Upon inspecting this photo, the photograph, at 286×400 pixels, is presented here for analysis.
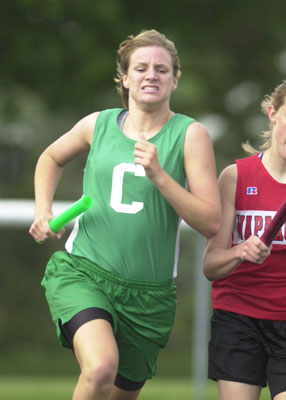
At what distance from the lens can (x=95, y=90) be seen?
13781mm

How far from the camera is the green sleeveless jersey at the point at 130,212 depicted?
16.3ft

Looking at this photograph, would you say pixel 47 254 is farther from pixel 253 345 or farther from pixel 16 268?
pixel 253 345

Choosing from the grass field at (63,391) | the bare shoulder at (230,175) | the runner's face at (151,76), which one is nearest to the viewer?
the runner's face at (151,76)

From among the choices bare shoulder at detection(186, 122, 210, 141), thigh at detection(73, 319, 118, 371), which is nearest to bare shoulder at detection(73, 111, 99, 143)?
bare shoulder at detection(186, 122, 210, 141)

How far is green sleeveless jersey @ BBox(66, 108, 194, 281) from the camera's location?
16.3 ft

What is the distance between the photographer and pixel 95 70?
43.9ft

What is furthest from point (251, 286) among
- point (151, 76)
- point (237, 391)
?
point (151, 76)

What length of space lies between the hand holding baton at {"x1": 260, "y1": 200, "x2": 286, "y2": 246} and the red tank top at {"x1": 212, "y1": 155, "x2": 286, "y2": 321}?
0.34 meters

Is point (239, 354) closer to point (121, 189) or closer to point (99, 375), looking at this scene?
point (99, 375)

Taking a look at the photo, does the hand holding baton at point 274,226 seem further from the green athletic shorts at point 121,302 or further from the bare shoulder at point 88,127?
the bare shoulder at point 88,127

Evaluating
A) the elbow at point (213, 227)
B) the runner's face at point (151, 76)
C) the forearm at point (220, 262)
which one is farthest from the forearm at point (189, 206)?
the runner's face at point (151, 76)

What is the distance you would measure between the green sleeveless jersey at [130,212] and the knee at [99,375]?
1.88ft

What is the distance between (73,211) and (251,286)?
1.01 m

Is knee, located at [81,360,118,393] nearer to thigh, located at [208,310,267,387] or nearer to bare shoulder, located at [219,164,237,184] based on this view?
thigh, located at [208,310,267,387]
